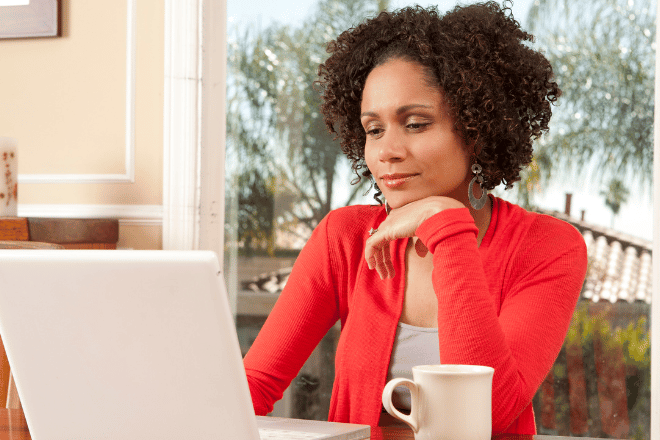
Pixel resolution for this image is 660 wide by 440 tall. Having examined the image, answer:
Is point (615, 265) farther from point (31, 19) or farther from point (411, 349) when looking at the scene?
point (31, 19)

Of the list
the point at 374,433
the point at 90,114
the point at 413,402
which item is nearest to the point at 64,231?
the point at 90,114

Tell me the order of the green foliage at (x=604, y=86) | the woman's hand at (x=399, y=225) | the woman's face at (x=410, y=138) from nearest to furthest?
the woman's hand at (x=399, y=225), the woman's face at (x=410, y=138), the green foliage at (x=604, y=86)

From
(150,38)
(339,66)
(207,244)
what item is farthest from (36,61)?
(339,66)

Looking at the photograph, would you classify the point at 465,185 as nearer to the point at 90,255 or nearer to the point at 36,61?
the point at 90,255

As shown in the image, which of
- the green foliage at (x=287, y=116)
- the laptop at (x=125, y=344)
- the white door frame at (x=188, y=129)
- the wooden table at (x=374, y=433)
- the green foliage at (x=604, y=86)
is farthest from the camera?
the green foliage at (x=287, y=116)

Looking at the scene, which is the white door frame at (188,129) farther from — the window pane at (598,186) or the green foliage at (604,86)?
the green foliage at (604,86)

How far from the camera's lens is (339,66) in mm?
1360

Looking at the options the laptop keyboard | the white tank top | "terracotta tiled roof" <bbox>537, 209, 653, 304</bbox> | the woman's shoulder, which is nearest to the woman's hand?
the white tank top

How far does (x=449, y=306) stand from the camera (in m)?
0.96

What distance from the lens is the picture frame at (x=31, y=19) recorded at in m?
2.40

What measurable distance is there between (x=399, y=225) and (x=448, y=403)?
0.42 meters

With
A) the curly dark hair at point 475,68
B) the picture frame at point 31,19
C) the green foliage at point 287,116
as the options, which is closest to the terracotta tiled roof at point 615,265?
the green foliage at point 287,116

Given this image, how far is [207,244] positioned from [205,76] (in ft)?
1.93

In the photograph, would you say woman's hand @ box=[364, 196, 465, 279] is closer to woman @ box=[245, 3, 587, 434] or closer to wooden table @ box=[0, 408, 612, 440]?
woman @ box=[245, 3, 587, 434]
